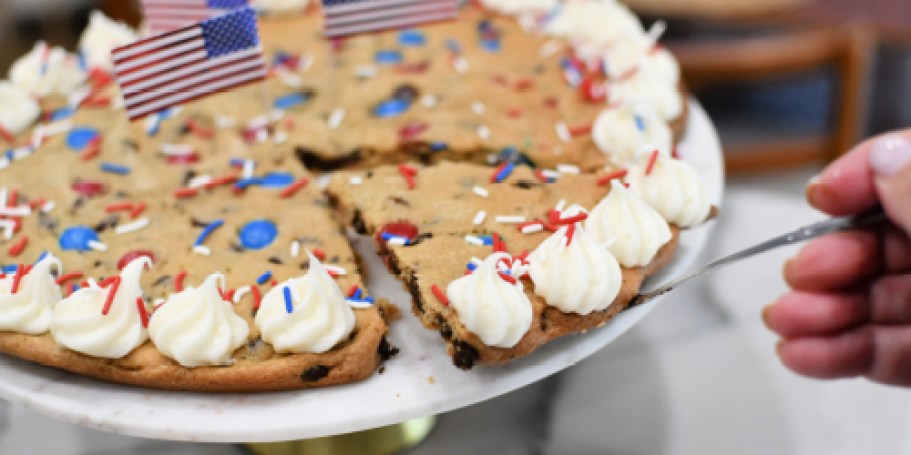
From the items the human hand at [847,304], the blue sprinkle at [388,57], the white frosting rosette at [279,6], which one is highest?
the white frosting rosette at [279,6]

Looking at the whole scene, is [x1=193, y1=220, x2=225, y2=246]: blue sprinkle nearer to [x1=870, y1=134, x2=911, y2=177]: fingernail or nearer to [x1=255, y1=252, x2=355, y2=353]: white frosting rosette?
[x1=255, y1=252, x2=355, y2=353]: white frosting rosette

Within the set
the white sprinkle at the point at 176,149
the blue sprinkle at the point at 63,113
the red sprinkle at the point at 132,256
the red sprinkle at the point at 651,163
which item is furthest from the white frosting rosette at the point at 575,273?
the blue sprinkle at the point at 63,113

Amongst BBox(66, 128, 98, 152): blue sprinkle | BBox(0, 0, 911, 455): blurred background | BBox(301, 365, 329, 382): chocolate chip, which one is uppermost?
BBox(66, 128, 98, 152): blue sprinkle

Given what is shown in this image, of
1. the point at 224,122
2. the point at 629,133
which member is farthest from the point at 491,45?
the point at 224,122

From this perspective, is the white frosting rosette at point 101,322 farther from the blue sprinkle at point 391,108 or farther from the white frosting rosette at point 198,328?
the blue sprinkle at point 391,108

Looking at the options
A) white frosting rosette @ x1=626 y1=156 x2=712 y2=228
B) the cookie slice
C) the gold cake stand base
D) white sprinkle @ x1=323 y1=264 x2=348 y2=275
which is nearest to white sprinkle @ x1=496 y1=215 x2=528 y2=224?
the cookie slice

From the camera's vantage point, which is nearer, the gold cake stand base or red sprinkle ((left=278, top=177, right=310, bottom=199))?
the gold cake stand base

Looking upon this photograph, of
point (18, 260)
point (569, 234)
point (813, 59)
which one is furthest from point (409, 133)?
point (813, 59)
